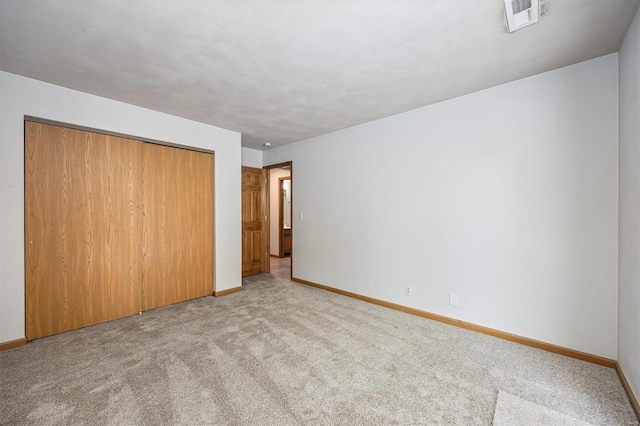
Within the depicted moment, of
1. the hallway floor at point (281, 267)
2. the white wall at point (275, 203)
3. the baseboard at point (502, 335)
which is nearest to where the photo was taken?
the baseboard at point (502, 335)

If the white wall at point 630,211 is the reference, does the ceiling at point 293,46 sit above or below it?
above

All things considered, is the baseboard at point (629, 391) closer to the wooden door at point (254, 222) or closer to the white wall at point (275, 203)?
the wooden door at point (254, 222)

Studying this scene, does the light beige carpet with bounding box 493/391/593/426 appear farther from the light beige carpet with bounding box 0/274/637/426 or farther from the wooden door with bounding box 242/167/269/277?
the wooden door with bounding box 242/167/269/277

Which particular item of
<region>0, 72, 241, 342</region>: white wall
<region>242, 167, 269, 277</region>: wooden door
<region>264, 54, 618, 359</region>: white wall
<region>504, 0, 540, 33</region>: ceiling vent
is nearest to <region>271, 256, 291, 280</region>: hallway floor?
<region>242, 167, 269, 277</region>: wooden door

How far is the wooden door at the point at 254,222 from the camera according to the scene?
5.22 metres

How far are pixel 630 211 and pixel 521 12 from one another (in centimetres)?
152

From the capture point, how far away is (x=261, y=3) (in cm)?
163

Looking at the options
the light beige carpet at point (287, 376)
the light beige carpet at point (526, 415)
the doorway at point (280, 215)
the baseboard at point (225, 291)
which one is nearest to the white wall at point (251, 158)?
the doorway at point (280, 215)

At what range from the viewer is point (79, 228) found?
2889 millimetres

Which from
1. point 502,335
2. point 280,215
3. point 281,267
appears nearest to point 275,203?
point 280,215

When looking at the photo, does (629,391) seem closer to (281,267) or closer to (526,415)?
(526,415)

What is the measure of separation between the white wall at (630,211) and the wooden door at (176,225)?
14.2 feet

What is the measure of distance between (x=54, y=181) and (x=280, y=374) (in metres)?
2.92

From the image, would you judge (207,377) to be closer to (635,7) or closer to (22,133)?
(22,133)
